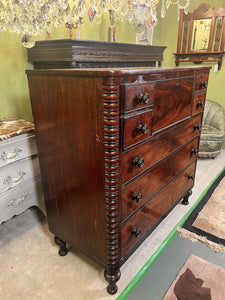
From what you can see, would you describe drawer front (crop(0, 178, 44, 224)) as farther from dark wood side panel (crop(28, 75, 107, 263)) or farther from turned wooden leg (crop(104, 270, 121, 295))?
turned wooden leg (crop(104, 270, 121, 295))

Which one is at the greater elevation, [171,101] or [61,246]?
Answer: [171,101]

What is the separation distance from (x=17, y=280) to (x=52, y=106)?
3.54 feet

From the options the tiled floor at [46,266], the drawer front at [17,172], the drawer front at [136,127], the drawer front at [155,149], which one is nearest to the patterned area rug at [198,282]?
the tiled floor at [46,266]

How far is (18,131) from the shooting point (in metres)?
1.36

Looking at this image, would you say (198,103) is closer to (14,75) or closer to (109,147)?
(109,147)

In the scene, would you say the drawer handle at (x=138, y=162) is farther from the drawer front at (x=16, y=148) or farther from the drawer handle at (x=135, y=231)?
the drawer front at (x=16, y=148)

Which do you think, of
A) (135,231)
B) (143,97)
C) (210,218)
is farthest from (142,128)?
(210,218)

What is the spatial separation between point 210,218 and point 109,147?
1409 mm

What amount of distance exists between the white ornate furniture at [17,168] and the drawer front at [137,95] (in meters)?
0.77

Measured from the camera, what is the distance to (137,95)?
962 millimetres

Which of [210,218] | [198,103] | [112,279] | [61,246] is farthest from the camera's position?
[210,218]

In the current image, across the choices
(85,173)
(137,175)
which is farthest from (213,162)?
(85,173)

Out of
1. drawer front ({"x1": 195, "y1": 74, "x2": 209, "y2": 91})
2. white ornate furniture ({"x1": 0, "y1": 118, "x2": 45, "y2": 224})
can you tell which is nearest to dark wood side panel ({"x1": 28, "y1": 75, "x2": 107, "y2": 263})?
white ornate furniture ({"x1": 0, "y1": 118, "x2": 45, "y2": 224})

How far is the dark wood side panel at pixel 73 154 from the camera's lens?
0.95 m
